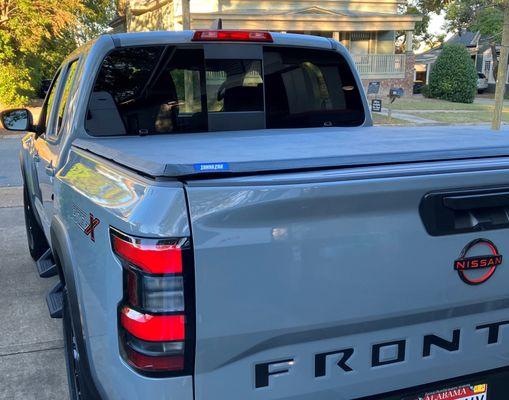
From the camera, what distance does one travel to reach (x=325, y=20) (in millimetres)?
27109

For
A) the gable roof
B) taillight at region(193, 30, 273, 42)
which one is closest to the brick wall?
the gable roof

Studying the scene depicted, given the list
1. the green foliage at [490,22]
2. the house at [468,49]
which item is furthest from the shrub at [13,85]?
the house at [468,49]

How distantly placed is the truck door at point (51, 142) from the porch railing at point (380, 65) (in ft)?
85.8

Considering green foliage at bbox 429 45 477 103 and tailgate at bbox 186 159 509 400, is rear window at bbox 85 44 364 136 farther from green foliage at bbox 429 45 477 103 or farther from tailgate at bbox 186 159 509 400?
green foliage at bbox 429 45 477 103

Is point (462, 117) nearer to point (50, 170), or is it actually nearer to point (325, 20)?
point (325, 20)

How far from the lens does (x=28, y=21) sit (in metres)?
20.2

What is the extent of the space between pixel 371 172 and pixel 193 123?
2273mm

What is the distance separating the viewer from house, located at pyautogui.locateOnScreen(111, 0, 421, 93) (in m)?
26.2

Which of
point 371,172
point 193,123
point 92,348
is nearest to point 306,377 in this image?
point 371,172

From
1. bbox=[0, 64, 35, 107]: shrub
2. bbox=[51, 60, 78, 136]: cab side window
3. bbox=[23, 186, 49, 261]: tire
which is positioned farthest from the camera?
bbox=[0, 64, 35, 107]: shrub

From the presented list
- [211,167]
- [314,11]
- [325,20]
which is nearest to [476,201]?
[211,167]

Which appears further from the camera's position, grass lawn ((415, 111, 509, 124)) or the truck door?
grass lawn ((415, 111, 509, 124))

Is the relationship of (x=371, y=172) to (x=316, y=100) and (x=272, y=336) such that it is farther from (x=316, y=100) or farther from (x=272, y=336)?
(x=316, y=100)

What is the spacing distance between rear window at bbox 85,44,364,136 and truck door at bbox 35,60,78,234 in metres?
0.34
